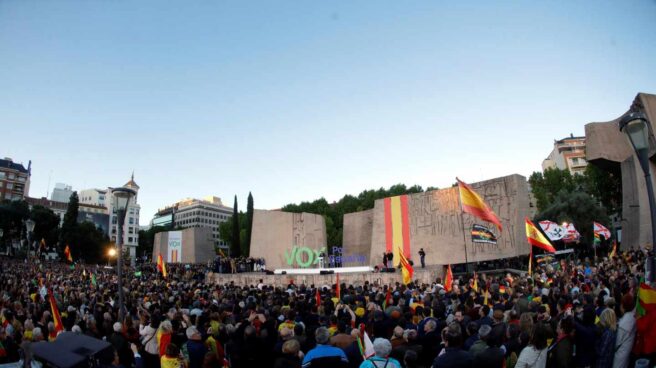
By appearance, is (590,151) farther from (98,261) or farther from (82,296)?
(98,261)

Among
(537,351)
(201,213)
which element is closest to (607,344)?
(537,351)

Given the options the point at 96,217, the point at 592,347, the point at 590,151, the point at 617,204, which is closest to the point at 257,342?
the point at 592,347

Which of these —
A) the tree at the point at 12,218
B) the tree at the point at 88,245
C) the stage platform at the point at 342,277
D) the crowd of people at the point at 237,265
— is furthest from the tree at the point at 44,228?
the stage platform at the point at 342,277

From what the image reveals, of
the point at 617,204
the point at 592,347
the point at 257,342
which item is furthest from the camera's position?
the point at 617,204

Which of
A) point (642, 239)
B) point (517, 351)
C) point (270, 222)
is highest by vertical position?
point (270, 222)

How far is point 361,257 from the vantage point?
39.8 m

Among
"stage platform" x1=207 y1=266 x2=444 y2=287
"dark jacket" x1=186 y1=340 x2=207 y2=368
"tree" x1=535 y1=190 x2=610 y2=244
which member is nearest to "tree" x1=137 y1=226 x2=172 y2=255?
"stage platform" x1=207 y1=266 x2=444 y2=287

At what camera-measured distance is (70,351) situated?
3961 millimetres

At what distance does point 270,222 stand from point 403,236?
13.8m

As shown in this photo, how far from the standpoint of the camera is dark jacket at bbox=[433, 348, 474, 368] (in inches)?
190

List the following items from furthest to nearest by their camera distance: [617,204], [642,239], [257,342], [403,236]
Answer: [617,204]
[403,236]
[642,239]
[257,342]

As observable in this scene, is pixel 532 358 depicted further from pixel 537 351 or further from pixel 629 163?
pixel 629 163

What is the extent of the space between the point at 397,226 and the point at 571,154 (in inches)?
2675

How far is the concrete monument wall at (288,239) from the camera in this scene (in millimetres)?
41125
